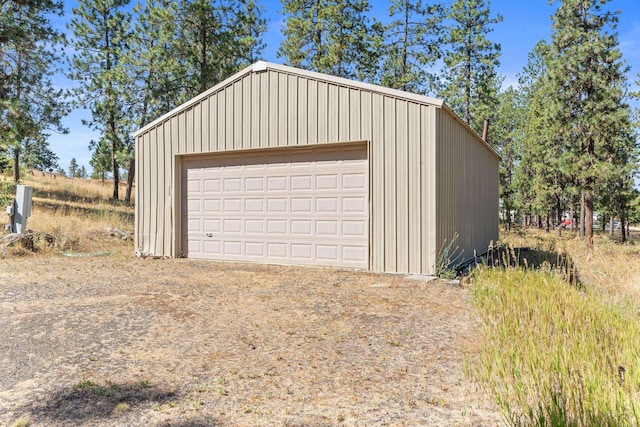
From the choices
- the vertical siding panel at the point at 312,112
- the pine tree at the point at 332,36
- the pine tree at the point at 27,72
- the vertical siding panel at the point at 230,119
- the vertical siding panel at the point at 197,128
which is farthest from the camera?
the pine tree at the point at 332,36

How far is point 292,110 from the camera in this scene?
7.64m

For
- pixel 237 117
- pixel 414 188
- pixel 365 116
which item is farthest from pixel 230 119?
pixel 414 188

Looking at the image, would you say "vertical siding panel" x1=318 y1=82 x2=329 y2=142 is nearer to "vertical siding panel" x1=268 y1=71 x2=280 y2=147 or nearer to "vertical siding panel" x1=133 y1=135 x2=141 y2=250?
"vertical siding panel" x1=268 y1=71 x2=280 y2=147

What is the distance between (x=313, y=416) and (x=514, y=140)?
95.0 ft

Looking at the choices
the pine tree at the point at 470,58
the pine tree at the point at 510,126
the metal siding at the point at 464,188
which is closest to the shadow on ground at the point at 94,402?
the metal siding at the point at 464,188

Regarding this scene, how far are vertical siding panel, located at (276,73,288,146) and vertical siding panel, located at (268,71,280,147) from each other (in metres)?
0.05

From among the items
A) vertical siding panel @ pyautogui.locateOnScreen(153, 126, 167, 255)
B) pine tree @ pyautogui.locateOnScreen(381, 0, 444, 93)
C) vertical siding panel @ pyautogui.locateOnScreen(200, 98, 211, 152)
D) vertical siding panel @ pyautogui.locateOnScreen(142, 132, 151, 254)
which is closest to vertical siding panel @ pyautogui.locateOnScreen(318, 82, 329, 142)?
vertical siding panel @ pyautogui.locateOnScreen(200, 98, 211, 152)

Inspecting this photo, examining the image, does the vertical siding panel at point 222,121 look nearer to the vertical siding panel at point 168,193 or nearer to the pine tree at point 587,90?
the vertical siding panel at point 168,193

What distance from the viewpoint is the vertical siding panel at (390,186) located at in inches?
270

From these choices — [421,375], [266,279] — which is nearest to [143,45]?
[266,279]

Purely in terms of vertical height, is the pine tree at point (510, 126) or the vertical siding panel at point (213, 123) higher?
the pine tree at point (510, 126)

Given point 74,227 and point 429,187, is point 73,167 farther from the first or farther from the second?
point 429,187

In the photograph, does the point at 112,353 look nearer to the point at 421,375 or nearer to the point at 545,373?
the point at 421,375

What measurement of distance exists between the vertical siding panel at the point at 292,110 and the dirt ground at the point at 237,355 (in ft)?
9.77
